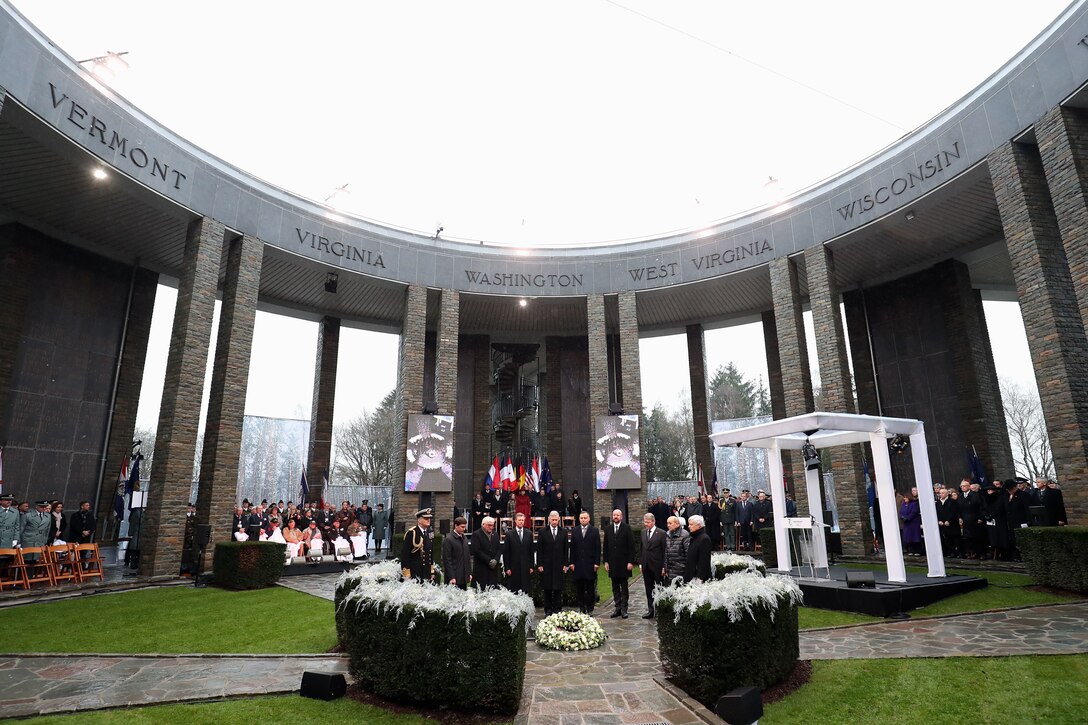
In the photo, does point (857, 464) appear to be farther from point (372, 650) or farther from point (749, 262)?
point (372, 650)

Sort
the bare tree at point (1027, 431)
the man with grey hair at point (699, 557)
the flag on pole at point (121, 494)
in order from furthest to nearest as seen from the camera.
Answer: the bare tree at point (1027, 431), the flag on pole at point (121, 494), the man with grey hair at point (699, 557)

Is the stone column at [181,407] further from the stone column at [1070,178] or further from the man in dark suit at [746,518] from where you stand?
the stone column at [1070,178]

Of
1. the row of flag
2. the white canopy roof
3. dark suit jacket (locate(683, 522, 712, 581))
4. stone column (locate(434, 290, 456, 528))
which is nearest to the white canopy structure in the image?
the white canopy roof

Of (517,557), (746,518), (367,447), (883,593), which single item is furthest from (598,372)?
(367,447)

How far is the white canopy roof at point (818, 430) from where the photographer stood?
10.4m

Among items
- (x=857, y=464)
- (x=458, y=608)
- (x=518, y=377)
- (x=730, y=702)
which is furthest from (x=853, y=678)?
(x=518, y=377)

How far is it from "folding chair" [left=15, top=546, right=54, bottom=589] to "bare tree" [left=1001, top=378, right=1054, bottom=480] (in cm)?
4538

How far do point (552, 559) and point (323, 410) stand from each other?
15.4 metres

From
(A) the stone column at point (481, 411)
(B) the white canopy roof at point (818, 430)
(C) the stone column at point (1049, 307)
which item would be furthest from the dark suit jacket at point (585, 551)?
(A) the stone column at point (481, 411)

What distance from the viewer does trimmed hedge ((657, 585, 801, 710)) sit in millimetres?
5570

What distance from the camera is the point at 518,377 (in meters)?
28.5

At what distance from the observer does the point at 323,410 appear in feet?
72.8

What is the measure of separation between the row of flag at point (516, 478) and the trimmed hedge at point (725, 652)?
13542 millimetres

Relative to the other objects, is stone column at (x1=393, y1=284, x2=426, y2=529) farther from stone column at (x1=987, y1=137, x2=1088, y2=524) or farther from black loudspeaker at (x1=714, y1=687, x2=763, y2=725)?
stone column at (x1=987, y1=137, x2=1088, y2=524)
